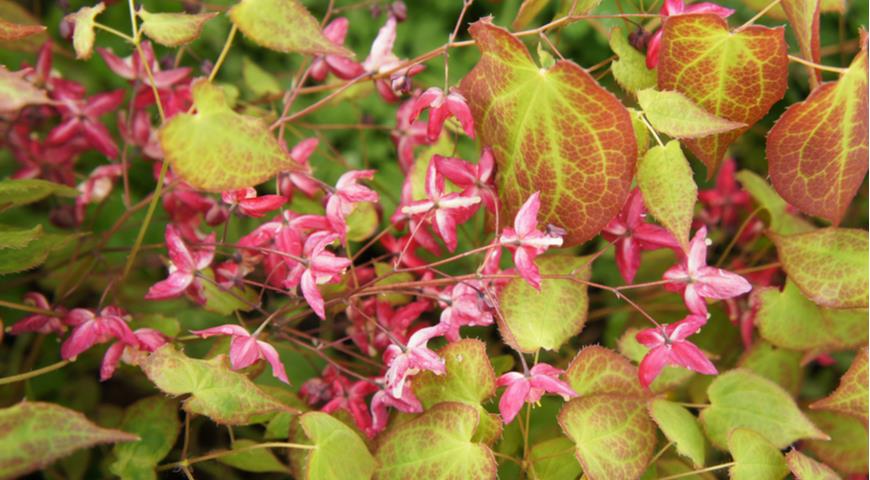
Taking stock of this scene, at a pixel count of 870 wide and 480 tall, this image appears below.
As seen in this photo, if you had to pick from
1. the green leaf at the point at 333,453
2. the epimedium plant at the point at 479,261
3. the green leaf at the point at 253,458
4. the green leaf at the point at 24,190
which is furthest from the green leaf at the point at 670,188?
the green leaf at the point at 24,190

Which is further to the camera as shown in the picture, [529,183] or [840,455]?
[840,455]

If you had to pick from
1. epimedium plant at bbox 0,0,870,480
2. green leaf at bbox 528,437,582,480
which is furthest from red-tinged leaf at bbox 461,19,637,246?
green leaf at bbox 528,437,582,480

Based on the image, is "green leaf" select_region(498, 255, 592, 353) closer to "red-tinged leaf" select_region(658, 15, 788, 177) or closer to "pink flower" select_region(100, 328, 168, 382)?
"red-tinged leaf" select_region(658, 15, 788, 177)

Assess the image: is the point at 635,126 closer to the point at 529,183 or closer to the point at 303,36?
the point at 529,183

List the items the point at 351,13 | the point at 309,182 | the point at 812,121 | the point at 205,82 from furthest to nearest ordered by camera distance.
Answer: the point at 351,13 < the point at 309,182 < the point at 812,121 < the point at 205,82

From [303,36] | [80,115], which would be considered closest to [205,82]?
[303,36]

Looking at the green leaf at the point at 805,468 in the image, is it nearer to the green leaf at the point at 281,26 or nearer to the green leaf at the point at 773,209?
the green leaf at the point at 773,209
